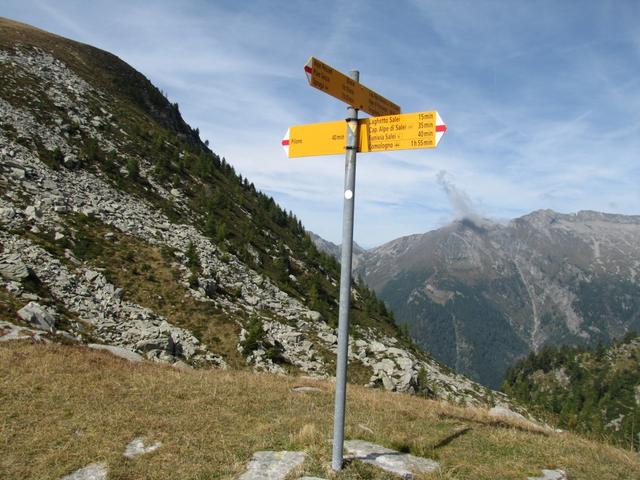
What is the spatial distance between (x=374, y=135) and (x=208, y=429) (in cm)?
664

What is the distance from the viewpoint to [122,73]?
80.4 m

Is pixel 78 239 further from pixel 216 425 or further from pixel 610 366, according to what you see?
pixel 610 366

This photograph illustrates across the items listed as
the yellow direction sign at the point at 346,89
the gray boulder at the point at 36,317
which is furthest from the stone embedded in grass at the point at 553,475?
Result: the gray boulder at the point at 36,317

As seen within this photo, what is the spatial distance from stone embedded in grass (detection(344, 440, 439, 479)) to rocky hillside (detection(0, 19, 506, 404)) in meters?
13.9

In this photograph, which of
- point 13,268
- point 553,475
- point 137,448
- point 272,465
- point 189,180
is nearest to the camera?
point 272,465

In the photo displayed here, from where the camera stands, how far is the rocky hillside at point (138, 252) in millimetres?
30141

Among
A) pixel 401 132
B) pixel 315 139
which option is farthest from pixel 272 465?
pixel 401 132

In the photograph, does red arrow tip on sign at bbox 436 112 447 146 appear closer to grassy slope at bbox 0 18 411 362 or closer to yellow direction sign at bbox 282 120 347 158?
yellow direction sign at bbox 282 120 347 158

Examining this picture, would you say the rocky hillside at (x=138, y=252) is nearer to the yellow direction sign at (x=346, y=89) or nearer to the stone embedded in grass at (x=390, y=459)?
the stone embedded in grass at (x=390, y=459)

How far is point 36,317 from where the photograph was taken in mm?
22812

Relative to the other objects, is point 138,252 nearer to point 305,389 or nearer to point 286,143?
point 305,389

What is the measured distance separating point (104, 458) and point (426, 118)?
301 inches

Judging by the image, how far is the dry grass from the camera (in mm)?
7594

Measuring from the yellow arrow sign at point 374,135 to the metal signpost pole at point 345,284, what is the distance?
0.16m
